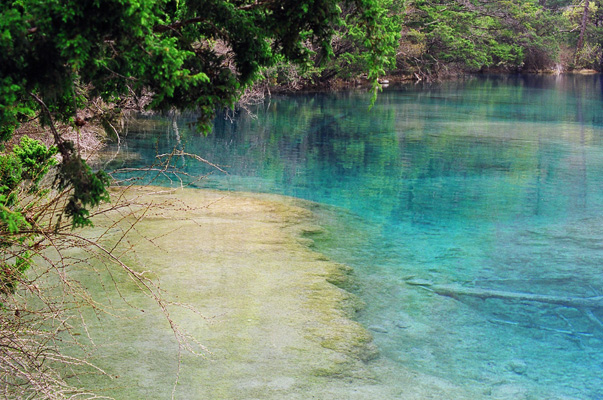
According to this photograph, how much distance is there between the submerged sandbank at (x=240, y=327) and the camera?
5.28 metres

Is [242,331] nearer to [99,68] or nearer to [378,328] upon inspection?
[378,328]

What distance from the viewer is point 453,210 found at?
11.4 meters

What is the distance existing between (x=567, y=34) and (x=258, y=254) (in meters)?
51.4

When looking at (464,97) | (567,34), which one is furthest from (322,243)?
(567,34)

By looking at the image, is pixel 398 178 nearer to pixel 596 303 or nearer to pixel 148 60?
pixel 596 303

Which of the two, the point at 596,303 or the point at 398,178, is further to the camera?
the point at 398,178

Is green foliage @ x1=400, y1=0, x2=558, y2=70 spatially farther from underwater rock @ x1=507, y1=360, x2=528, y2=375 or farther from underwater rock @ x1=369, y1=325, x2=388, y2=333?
underwater rock @ x1=507, y1=360, x2=528, y2=375

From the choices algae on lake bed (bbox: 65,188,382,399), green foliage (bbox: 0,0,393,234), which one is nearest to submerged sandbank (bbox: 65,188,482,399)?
algae on lake bed (bbox: 65,188,382,399)

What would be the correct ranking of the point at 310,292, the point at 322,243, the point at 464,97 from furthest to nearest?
the point at 464,97, the point at 322,243, the point at 310,292

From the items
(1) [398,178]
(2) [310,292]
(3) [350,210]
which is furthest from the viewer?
(1) [398,178]

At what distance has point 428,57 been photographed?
4128 cm

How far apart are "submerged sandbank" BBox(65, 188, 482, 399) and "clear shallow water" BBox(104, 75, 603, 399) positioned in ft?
→ 1.10

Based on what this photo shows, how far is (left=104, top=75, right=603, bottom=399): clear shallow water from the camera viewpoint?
6316 mm

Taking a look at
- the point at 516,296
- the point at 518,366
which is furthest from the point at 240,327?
the point at 516,296
